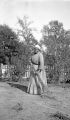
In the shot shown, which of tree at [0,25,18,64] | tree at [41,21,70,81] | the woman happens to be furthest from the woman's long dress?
tree at [0,25,18,64]

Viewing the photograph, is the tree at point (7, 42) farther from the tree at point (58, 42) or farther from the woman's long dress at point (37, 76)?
the woman's long dress at point (37, 76)

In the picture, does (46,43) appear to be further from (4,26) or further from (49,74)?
(4,26)

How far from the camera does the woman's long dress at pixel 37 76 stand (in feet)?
30.7

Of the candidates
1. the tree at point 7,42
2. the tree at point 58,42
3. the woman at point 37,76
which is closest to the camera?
the woman at point 37,76

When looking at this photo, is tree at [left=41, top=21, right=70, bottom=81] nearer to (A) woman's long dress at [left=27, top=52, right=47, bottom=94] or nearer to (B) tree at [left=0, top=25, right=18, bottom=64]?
(A) woman's long dress at [left=27, top=52, right=47, bottom=94]

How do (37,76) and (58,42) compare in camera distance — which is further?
(58,42)

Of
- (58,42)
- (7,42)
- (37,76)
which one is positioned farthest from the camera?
(7,42)

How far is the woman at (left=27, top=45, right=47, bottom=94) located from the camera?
9352mm

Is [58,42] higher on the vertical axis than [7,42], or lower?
lower

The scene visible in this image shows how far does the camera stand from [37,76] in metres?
9.48

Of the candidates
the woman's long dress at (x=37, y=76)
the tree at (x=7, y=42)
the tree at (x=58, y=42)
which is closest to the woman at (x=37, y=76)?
the woman's long dress at (x=37, y=76)

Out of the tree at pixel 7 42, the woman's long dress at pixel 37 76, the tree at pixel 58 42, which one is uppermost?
the tree at pixel 7 42

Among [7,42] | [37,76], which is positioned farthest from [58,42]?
[7,42]

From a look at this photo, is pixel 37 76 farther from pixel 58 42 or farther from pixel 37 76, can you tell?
pixel 58 42
